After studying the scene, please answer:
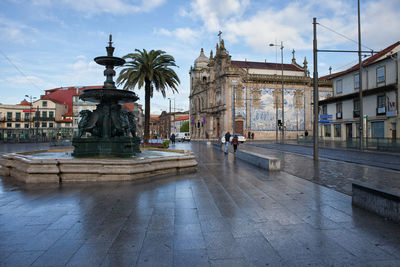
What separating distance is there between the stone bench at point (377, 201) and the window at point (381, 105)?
28905 millimetres

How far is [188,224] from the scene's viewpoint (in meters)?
4.11

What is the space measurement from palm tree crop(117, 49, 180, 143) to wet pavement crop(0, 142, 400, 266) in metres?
15.2

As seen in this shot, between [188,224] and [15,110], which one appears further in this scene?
[15,110]

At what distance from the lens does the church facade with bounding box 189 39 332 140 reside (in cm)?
5031

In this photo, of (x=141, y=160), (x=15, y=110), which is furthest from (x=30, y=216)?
(x=15, y=110)

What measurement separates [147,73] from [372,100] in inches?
1011

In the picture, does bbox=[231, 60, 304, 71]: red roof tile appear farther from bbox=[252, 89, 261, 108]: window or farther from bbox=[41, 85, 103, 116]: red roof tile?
bbox=[41, 85, 103, 116]: red roof tile

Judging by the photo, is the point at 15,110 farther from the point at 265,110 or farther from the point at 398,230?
the point at 398,230

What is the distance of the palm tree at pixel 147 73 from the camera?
821 inches

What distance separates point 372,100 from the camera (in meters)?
30.2

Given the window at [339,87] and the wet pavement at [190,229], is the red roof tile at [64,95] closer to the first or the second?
the window at [339,87]

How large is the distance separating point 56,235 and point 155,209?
5.59ft

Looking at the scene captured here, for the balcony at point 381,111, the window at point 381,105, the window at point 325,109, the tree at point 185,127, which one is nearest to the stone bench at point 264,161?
the balcony at point 381,111

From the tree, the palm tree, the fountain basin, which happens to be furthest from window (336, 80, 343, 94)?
the tree
